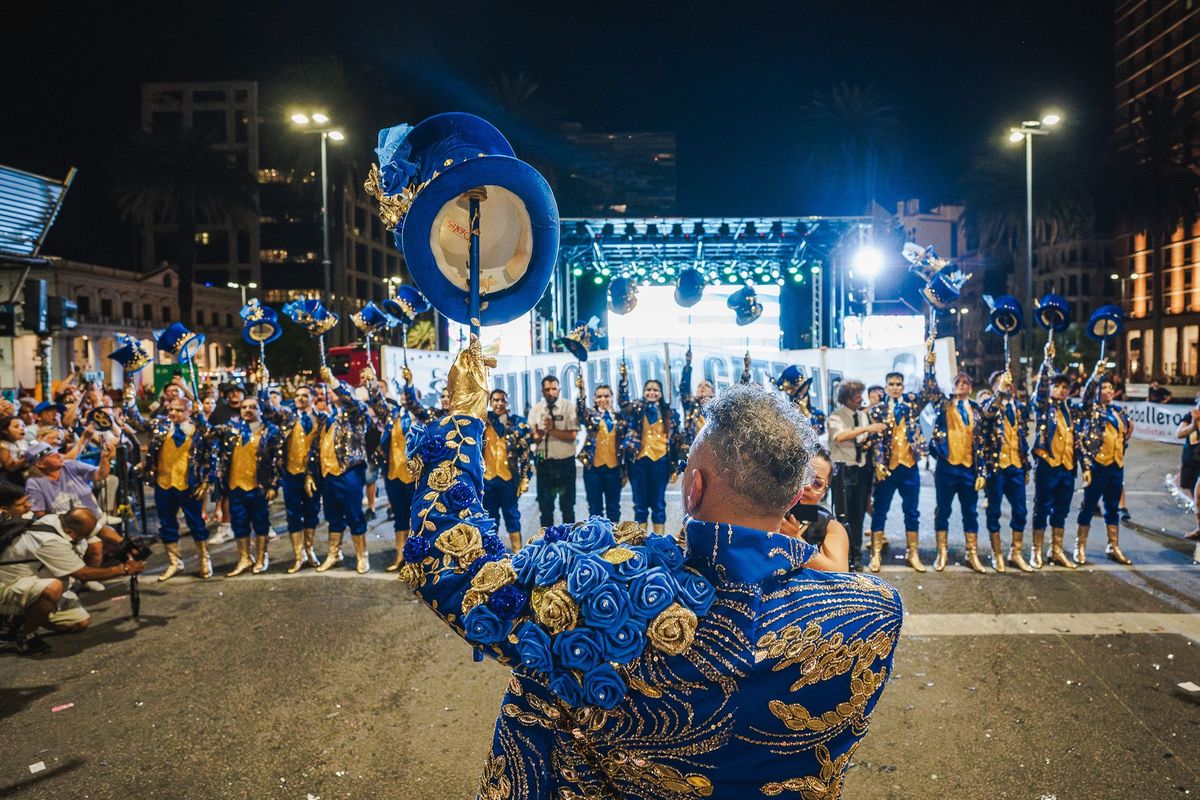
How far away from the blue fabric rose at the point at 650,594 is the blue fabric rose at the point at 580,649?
0.28ft

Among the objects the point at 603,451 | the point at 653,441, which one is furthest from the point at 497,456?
the point at 653,441

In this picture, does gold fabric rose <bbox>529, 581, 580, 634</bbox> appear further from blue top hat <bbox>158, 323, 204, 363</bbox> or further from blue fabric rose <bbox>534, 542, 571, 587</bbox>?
blue top hat <bbox>158, 323, 204, 363</bbox>

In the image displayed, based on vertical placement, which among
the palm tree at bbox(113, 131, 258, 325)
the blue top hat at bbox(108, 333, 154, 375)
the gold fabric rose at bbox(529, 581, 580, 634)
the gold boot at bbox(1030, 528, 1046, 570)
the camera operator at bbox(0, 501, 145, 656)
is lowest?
the gold boot at bbox(1030, 528, 1046, 570)

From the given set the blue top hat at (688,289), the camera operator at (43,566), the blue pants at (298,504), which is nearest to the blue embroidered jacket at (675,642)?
the camera operator at (43,566)

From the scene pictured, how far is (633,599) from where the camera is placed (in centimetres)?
128

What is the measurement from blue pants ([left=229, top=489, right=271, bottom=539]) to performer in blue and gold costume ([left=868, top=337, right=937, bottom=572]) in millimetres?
6765

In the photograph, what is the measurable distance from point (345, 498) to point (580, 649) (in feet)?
23.3

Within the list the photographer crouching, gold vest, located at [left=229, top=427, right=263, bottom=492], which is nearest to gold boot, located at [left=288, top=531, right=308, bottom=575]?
gold vest, located at [left=229, top=427, right=263, bottom=492]

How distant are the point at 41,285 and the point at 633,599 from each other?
57.7ft

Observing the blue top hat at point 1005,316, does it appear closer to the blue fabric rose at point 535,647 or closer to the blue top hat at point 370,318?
the blue top hat at point 370,318

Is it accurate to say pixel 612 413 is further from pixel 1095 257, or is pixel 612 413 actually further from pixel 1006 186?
pixel 1095 257

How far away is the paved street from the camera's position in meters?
3.72

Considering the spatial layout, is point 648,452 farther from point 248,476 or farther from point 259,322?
point 259,322

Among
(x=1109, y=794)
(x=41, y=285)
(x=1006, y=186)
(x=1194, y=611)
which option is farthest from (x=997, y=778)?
→ (x=1006, y=186)
